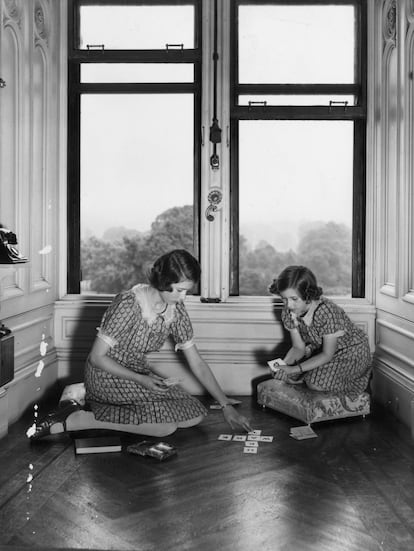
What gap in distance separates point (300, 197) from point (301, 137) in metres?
0.44

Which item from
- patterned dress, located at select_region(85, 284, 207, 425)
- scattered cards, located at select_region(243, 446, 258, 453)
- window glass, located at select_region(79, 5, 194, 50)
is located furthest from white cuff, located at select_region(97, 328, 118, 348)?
window glass, located at select_region(79, 5, 194, 50)

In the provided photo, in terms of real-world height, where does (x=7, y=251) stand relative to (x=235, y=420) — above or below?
above

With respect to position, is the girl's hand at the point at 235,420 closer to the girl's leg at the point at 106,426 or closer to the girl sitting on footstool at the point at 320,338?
the girl's leg at the point at 106,426

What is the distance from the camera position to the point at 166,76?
466 centimetres

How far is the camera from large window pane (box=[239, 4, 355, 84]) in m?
4.64

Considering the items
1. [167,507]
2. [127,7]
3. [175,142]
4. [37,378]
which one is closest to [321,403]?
[167,507]

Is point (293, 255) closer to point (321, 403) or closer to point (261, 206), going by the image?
point (261, 206)

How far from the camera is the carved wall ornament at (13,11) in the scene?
368cm

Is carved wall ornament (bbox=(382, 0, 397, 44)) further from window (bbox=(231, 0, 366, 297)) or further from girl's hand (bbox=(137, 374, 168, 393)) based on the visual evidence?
girl's hand (bbox=(137, 374, 168, 393))

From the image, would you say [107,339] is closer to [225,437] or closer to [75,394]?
[75,394]

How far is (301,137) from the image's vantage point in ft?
15.3

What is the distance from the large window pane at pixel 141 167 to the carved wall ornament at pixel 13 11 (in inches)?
36.0

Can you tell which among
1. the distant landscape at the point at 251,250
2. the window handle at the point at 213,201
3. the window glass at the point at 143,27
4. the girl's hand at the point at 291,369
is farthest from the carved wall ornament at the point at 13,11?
the girl's hand at the point at 291,369

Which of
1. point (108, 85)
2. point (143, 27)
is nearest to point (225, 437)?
point (108, 85)
